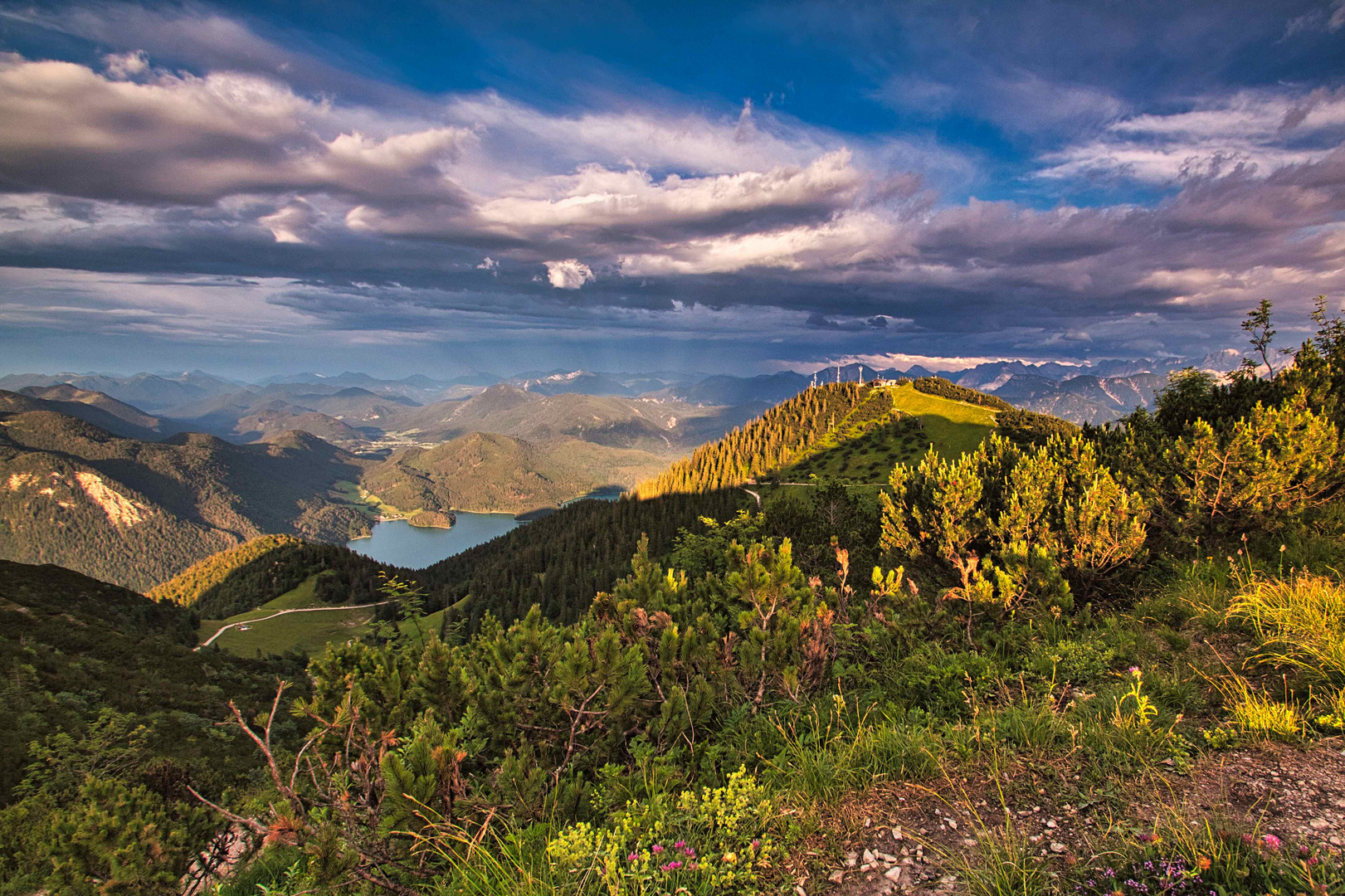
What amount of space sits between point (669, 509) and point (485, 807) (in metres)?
132

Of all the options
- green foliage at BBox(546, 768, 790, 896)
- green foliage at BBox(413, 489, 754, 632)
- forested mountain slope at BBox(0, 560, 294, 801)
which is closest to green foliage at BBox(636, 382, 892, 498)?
green foliage at BBox(413, 489, 754, 632)

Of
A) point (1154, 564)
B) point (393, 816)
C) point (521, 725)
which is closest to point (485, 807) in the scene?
point (393, 816)

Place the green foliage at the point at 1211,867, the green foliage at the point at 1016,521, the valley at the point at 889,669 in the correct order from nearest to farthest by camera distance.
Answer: the green foliage at the point at 1211,867 < the valley at the point at 889,669 < the green foliage at the point at 1016,521

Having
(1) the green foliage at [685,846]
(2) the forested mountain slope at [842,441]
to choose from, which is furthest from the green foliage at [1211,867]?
(2) the forested mountain slope at [842,441]

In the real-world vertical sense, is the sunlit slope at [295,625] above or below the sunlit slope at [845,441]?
below

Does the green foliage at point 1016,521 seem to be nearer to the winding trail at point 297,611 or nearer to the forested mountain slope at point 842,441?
the forested mountain slope at point 842,441

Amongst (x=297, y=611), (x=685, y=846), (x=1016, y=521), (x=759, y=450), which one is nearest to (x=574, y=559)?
(x=759, y=450)

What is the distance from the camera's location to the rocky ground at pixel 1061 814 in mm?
4402

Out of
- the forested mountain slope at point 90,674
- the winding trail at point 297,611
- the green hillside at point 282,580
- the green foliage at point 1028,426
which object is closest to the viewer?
the forested mountain slope at point 90,674

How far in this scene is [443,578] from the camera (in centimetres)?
18500

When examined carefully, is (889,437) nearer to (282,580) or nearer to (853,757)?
(853,757)

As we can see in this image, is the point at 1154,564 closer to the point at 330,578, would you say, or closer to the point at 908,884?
the point at 908,884

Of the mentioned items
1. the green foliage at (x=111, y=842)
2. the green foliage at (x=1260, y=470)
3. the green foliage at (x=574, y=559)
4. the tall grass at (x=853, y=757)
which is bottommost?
the green foliage at (x=574, y=559)

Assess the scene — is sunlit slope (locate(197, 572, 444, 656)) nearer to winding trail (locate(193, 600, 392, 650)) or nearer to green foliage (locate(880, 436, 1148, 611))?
winding trail (locate(193, 600, 392, 650))
